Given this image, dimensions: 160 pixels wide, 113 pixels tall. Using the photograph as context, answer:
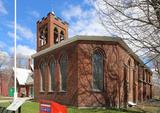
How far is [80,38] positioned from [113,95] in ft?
19.7

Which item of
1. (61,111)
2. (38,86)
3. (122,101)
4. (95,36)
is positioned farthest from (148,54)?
(38,86)

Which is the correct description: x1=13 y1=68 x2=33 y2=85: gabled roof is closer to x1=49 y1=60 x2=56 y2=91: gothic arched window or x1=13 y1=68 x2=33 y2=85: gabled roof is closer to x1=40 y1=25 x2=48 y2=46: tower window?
x1=40 y1=25 x2=48 y2=46: tower window

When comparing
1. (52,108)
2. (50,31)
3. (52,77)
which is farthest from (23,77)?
(52,108)

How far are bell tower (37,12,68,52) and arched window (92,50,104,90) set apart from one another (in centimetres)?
1329

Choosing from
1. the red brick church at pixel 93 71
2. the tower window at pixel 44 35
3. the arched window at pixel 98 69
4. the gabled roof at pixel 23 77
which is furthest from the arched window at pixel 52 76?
the gabled roof at pixel 23 77

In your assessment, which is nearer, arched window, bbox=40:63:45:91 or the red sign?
the red sign

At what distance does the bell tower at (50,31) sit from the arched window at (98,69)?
43.6 ft

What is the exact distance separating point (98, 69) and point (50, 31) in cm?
1461

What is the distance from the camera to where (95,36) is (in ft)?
99.6

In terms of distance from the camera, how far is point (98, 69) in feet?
102

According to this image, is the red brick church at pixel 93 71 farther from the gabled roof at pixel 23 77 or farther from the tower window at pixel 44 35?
the gabled roof at pixel 23 77

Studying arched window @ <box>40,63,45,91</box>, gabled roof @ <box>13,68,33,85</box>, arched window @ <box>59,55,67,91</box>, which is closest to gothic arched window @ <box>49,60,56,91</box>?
arched window @ <box>59,55,67,91</box>

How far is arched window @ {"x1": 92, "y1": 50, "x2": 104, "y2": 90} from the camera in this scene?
30.7m

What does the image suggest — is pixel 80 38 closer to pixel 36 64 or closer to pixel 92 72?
pixel 92 72
